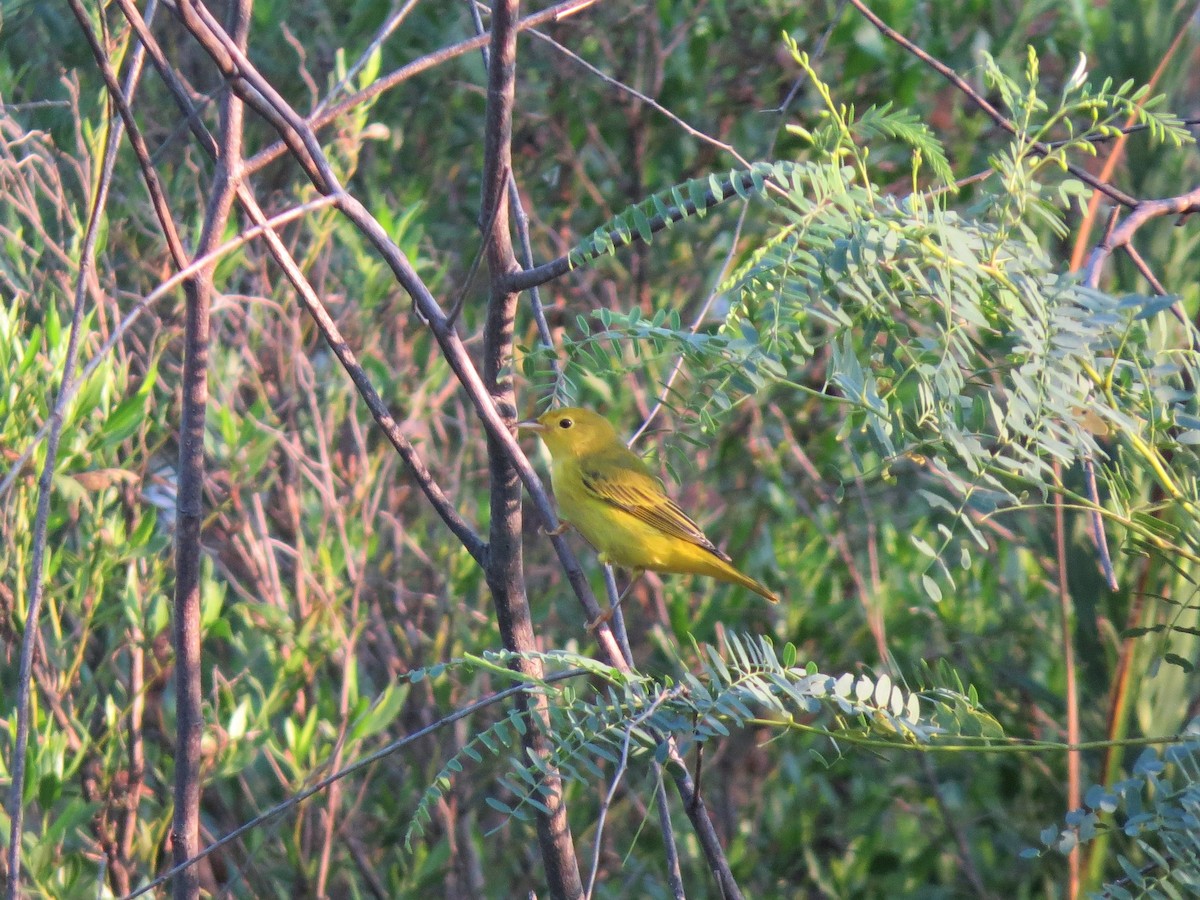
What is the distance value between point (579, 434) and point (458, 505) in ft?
1.71

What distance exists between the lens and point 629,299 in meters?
5.37

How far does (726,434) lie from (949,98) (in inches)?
75.4

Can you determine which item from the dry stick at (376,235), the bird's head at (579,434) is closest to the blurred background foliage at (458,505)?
the bird's head at (579,434)

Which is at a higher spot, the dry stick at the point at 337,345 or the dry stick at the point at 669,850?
the dry stick at the point at 337,345

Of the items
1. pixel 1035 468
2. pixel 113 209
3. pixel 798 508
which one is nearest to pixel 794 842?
pixel 798 508

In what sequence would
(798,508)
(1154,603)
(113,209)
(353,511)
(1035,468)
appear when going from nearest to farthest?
(1035,468)
(1154,603)
(353,511)
(113,209)
(798,508)

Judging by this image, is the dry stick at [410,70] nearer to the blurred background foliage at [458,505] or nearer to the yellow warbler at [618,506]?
the blurred background foliage at [458,505]

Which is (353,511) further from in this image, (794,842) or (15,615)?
(794,842)

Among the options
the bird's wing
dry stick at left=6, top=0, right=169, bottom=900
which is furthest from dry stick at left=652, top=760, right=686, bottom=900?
the bird's wing

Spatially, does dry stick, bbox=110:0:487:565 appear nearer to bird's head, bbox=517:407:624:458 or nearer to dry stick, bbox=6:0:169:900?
dry stick, bbox=6:0:169:900

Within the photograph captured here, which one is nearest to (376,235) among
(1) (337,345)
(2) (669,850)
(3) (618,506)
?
(1) (337,345)

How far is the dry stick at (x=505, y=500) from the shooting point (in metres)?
1.83

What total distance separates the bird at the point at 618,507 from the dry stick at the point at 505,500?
81.1 inches

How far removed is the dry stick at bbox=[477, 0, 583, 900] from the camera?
1825 mm
